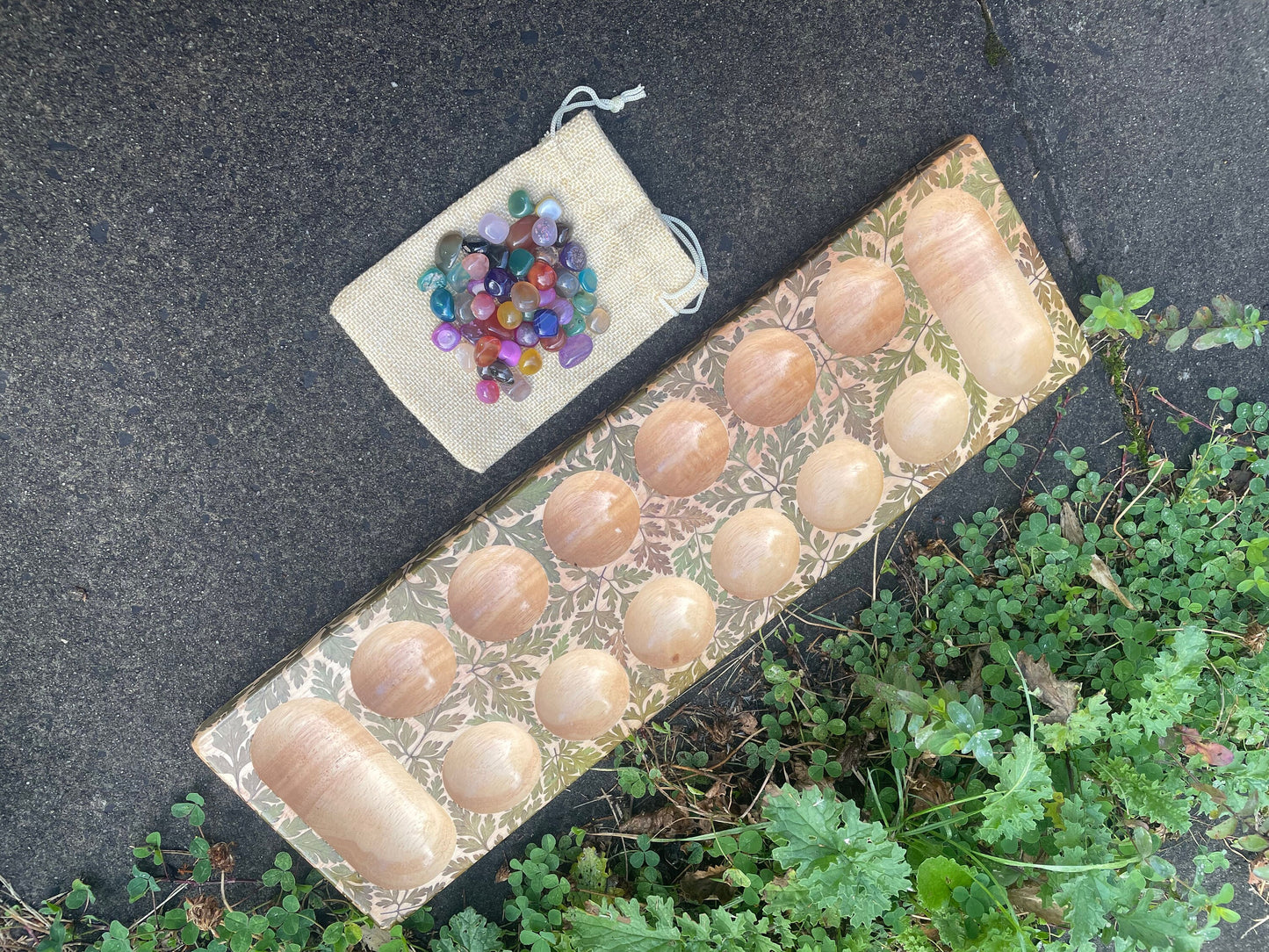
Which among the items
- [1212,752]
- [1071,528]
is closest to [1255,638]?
[1212,752]

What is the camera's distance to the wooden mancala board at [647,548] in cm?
125

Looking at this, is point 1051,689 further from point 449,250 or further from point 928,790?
point 449,250

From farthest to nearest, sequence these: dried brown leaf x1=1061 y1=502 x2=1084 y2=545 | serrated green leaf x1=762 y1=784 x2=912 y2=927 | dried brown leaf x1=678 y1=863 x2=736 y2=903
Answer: dried brown leaf x1=1061 y1=502 x2=1084 y2=545
dried brown leaf x1=678 y1=863 x2=736 y2=903
serrated green leaf x1=762 y1=784 x2=912 y2=927

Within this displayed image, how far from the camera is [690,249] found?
1.38m

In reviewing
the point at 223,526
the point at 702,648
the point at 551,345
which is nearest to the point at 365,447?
the point at 223,526

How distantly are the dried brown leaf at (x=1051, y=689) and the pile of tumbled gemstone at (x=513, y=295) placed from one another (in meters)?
→ 0.95

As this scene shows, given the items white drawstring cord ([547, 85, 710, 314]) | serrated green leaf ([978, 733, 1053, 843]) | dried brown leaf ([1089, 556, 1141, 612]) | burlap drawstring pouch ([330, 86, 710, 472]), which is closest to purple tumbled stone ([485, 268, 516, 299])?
burlap drawstring pouch ([330, 86, 710, 472])

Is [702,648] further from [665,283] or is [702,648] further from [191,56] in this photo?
[191,56]

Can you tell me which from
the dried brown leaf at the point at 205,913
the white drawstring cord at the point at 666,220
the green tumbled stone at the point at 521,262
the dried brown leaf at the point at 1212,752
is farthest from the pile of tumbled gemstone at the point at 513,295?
the dried brown leaf at the point at 1212,752

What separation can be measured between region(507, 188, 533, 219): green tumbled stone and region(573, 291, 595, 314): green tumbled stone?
163 millimetres

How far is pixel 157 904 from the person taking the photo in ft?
4.63

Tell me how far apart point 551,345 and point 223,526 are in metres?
0.69

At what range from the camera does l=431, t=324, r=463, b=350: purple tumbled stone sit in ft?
4.25

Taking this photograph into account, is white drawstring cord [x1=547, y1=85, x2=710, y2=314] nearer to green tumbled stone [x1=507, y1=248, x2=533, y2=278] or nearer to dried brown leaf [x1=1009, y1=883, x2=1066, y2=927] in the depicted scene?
green tumbled stone [x1=507, y1=248, x2=533, y2=278]
